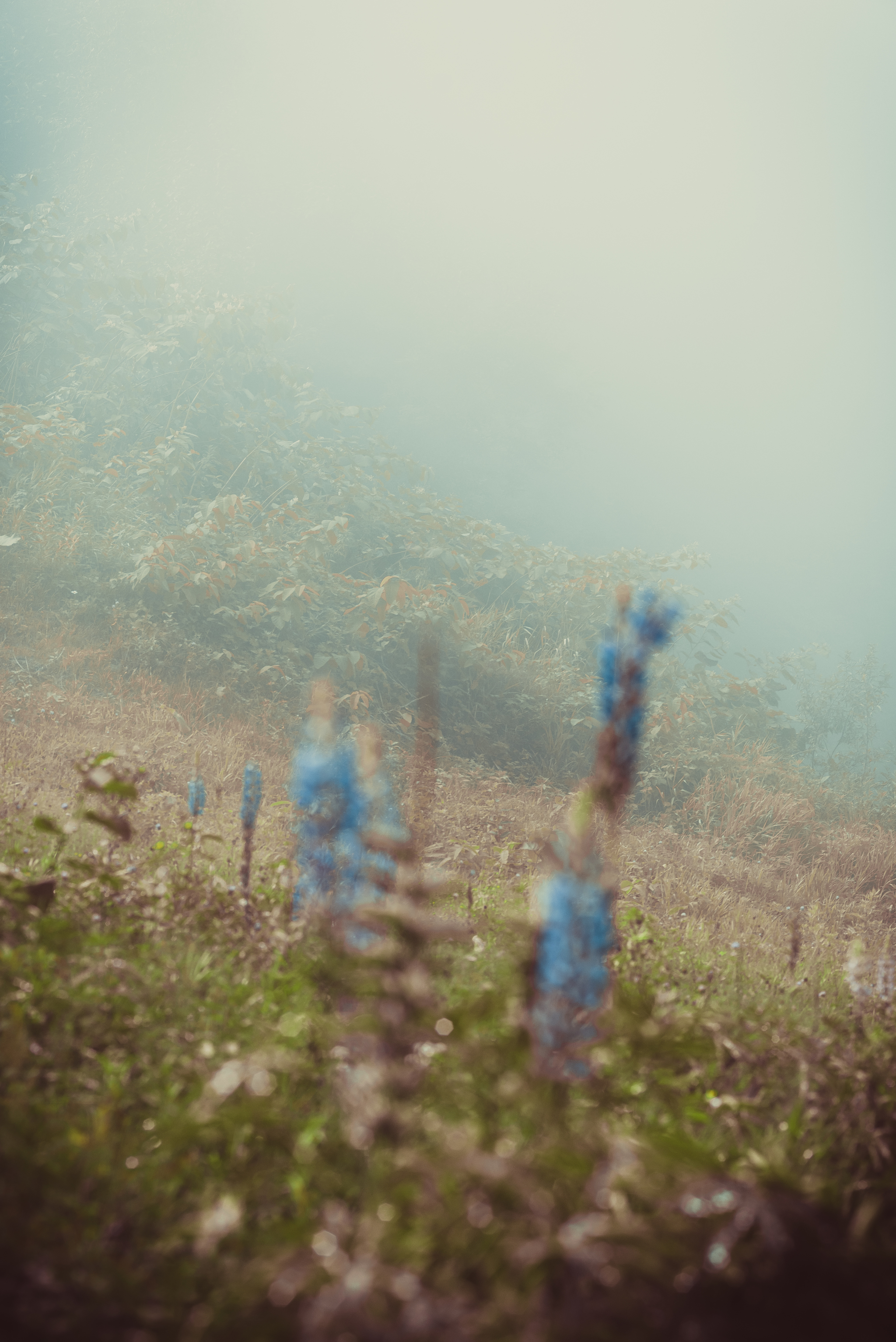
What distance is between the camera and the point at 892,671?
74.0 ft

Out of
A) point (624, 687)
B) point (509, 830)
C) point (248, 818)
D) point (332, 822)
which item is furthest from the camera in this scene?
point (509, 830)

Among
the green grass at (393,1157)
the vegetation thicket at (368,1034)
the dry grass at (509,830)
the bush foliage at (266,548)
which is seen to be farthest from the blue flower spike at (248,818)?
the bush foliage at (266,548)

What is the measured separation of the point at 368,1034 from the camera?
125 cm

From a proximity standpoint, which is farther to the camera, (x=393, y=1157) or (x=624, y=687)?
(x=624, y=687)

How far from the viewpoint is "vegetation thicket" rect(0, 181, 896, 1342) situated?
1.09 m

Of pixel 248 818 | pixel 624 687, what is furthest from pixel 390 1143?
pixel 248 818

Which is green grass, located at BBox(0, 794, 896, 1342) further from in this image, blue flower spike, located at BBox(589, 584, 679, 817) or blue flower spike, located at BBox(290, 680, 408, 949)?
blue flower spike, located at BBox(589, 584, 679, 817)

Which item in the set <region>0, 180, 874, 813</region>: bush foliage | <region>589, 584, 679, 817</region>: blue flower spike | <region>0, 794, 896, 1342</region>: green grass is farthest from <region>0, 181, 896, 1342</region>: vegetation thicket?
<region>589, 584, 679, 817</region>: blue flower spike

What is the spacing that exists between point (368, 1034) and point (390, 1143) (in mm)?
167

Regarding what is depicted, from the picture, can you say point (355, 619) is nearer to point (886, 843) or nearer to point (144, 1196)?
point (886, 843)

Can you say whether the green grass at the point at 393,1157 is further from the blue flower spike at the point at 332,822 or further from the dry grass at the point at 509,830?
the dry grass at the point at 509,830

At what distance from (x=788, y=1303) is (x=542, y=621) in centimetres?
1108

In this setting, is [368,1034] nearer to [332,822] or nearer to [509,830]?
[332,822]

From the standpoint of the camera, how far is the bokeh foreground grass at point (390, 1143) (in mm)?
1048
